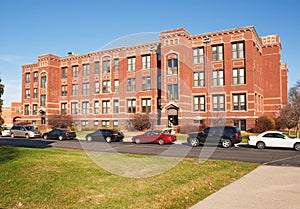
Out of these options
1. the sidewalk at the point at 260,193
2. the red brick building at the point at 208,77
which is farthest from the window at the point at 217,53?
the sidewalk at the point at 260,193

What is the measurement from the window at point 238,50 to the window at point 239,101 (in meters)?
5.53

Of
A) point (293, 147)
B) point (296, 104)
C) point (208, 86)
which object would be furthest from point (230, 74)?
point (293, 147)

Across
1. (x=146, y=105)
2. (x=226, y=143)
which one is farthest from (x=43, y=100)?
(x=226, y=143)

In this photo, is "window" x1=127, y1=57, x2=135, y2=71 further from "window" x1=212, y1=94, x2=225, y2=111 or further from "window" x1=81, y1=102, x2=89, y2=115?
"window" x1=81, y1=102, x2=89, y2=115

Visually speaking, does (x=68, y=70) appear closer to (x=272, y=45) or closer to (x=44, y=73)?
(x=44, y=73)

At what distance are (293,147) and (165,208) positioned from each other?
57.3ft

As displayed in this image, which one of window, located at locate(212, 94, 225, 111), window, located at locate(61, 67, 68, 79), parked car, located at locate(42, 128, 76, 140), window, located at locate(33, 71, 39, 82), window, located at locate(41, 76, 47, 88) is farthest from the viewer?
window, located at locate(33, 71, 39, 82)

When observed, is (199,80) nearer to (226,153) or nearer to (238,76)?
(238,76)

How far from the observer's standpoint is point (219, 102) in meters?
38.5

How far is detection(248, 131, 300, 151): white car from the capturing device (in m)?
20.4

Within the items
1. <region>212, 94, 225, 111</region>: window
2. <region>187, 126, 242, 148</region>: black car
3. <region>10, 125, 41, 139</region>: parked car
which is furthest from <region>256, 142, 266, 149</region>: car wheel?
<region>10, 125, 41, 139</region>: parked car

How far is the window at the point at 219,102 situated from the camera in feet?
125

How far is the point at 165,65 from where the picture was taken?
39906 millimetres

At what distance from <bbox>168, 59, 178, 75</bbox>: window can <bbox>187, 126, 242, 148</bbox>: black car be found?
55.3ft
